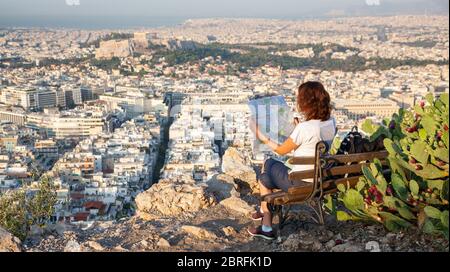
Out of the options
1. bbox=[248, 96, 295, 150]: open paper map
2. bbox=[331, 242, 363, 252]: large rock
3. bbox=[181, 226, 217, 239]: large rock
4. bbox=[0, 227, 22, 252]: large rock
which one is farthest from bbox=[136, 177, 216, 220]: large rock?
bbox=[331, 242, 363, 252]: large rock

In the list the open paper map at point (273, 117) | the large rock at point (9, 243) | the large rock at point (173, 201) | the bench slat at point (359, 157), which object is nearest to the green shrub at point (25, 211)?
the large rock at point (9, 243)

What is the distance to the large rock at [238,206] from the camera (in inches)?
145

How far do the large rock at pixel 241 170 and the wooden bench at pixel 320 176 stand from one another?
1707mm

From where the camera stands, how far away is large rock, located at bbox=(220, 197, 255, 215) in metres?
3.67

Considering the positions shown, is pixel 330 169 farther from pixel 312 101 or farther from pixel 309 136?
pixel 312 101

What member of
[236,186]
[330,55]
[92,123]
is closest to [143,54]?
[330,55]

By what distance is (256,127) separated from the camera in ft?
9.14

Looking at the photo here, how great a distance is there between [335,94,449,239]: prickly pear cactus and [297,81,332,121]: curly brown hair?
12.4 inches

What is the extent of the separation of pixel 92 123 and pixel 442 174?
22032 millimetres

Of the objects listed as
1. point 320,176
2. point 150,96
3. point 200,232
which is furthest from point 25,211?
point 150,96

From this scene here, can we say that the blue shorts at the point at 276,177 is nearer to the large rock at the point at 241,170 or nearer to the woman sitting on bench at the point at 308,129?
the woman sitting on bench at the point at 308,129

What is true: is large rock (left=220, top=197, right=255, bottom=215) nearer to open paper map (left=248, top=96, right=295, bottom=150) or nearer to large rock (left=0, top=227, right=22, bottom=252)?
open paper map (left=248, top=96, right=295, bottom=150)

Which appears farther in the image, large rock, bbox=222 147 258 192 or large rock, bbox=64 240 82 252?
large rock, bbox=222 147 258 192
